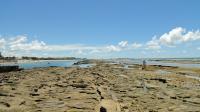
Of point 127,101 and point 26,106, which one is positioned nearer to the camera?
point 26,106

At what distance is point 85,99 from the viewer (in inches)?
707

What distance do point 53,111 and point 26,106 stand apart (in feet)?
5.96

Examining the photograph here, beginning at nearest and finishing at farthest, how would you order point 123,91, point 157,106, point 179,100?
point 157,106, point 179,100, point 123,91

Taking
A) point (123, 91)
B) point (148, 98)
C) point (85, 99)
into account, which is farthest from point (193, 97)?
point (85, 99)

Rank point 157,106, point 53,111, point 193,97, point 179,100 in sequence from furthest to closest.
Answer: point 193,97, point 179,100, point 157,106, point 53,111

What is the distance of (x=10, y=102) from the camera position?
1636 centimetres

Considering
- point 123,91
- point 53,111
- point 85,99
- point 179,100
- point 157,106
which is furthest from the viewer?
point 123,91

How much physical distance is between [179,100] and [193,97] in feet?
5.71

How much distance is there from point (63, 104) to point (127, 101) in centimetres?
391

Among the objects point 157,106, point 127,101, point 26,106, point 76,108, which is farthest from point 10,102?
point 157,106

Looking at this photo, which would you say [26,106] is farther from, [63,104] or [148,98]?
[148,98]

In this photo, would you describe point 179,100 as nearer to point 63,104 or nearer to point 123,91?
point 123,91

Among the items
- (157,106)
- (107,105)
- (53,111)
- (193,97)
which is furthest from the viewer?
(193,97)

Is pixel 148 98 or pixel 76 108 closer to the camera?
pixel 76 108
